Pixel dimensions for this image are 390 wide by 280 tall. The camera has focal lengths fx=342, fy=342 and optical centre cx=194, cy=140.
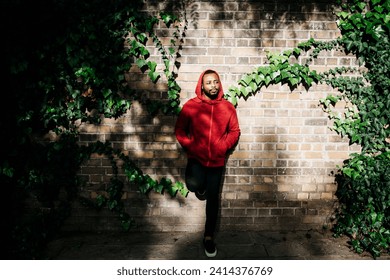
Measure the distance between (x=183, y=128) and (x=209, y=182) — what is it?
65 centimetres

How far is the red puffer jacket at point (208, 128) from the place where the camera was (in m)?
3.58

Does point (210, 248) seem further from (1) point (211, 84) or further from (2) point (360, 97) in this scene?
(2) point (360, 97)

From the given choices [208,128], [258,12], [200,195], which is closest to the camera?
[208,128]

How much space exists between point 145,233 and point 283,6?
308cm

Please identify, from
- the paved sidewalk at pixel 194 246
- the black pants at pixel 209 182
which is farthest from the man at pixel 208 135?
the paved sidewalk at pixel 194 246

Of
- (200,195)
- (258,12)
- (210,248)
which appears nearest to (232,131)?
(200,195)

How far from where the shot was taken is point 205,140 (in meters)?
3.60

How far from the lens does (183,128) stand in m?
3.72

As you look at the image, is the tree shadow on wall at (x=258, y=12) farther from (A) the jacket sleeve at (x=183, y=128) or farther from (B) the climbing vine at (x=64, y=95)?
(A) the jacket sleeve at (x=183, y=128)

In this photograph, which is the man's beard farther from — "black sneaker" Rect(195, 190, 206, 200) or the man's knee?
"black sneaker" Rect(195, 190, 206, 200)

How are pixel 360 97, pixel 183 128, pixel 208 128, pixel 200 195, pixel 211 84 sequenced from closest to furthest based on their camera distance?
1. pixel 211 84
2. pixel 208 128
3. pixel 183 128
4. pixel 360 97
5. pixel 200 195

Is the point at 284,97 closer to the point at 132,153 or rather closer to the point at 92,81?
the point at 132,153

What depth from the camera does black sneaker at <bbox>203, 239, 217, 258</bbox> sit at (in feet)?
11.8

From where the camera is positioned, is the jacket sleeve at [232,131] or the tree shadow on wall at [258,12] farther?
the tree shadow on wall at [258,12]
